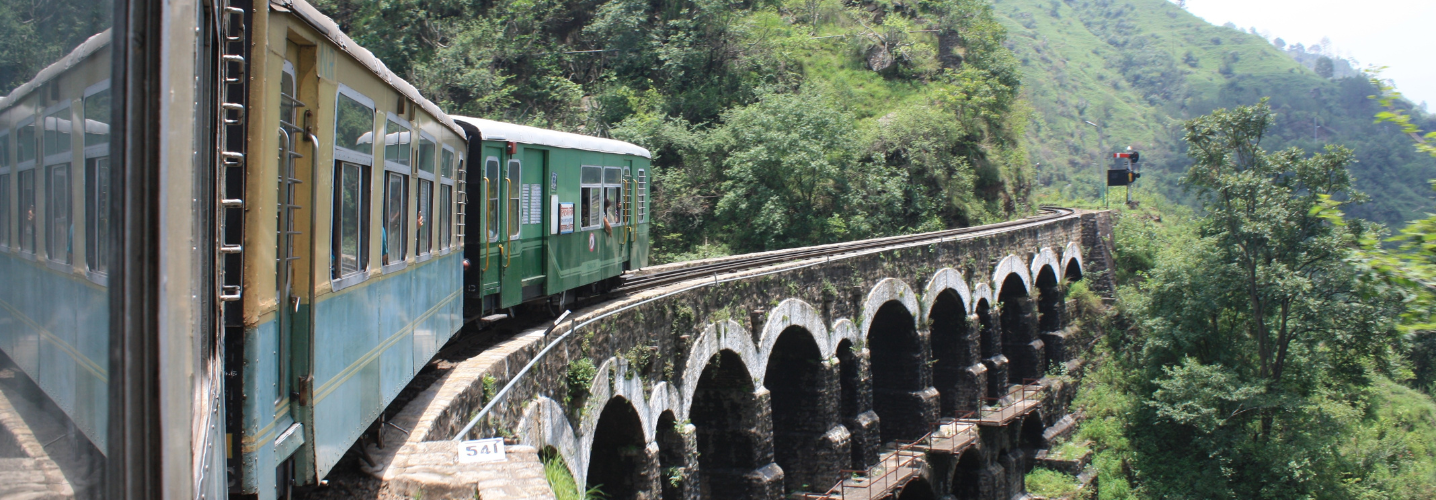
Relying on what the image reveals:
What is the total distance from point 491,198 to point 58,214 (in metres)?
7.07

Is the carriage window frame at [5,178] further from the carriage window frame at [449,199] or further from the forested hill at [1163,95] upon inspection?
the forested hill at [1163,95]

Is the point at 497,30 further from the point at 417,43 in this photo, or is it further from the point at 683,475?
the point at 683,475

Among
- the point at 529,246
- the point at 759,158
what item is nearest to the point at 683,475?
the point at 529,246

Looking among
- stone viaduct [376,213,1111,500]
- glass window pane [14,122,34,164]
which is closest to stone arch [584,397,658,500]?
stone viaduct [376,213,1111,500]

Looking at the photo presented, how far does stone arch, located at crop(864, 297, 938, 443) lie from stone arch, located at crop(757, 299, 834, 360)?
412 centimetres

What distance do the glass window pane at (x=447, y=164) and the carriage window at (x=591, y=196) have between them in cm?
341

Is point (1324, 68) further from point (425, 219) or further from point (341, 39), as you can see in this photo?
point (341, 39)

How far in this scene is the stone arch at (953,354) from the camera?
21.1 meters

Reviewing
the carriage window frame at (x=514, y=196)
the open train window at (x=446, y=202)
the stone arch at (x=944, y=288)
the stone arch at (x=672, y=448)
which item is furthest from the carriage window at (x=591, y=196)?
the stone arch at (x=944, y=288)

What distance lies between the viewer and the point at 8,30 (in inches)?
41.0

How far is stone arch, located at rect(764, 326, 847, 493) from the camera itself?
14.7 metres

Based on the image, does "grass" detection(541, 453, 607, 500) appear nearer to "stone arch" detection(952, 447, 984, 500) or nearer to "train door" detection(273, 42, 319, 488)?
"train door" detection(273, 42, 319, 488)

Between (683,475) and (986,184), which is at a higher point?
(986,184)

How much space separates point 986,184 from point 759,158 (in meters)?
11.1
